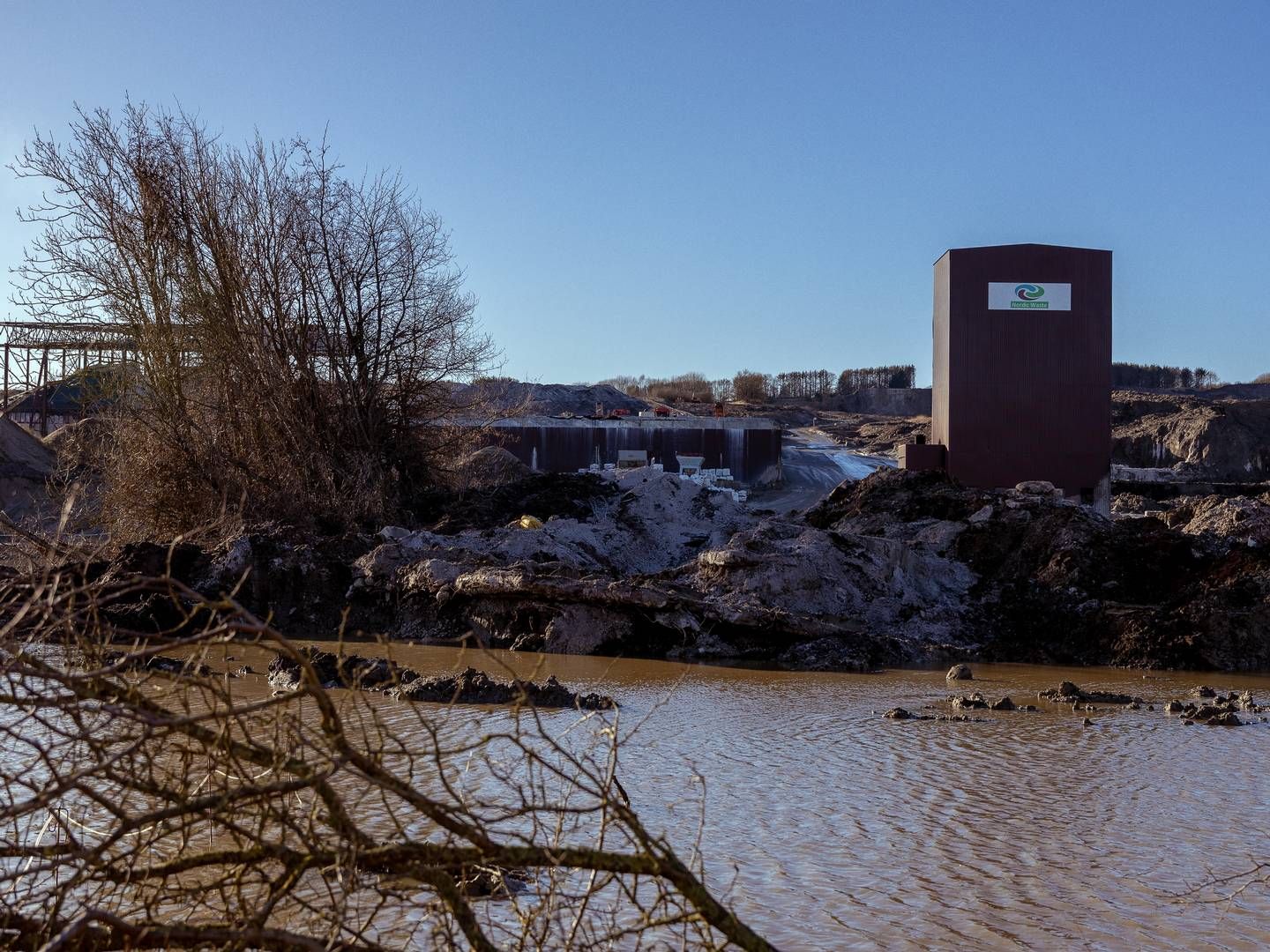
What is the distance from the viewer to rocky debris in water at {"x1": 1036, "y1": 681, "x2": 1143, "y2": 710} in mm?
10430

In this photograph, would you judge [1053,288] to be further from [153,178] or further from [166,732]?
[166,732]

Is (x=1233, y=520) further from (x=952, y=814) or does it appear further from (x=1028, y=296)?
(x=952, y=814)

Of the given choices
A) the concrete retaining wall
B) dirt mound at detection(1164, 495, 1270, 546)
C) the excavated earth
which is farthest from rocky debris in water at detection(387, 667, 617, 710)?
the concrete retaining wall

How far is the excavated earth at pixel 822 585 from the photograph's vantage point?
1308cm

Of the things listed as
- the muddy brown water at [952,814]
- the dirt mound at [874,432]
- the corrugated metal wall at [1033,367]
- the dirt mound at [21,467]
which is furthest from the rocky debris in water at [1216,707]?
the dirt mound at [874,432]

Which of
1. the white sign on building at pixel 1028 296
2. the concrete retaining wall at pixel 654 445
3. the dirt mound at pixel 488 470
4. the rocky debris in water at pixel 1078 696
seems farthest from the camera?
the concrete retaining wall at pixel 654 445

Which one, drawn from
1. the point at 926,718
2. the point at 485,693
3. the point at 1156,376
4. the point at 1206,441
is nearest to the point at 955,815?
the point at 926,718

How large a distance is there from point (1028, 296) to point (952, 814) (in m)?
19.6

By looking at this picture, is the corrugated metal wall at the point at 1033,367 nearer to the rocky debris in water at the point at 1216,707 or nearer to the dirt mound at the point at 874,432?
the rocky debris in water at the point at 1216,707

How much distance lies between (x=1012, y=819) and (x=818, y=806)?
1.01 m

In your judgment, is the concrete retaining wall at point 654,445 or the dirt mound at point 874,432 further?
the dirt mound at point 874,432

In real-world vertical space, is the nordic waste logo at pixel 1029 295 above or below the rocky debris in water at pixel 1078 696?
above

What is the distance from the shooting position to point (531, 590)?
13.5 metres

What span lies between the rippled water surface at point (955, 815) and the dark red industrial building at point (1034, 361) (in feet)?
47.4
